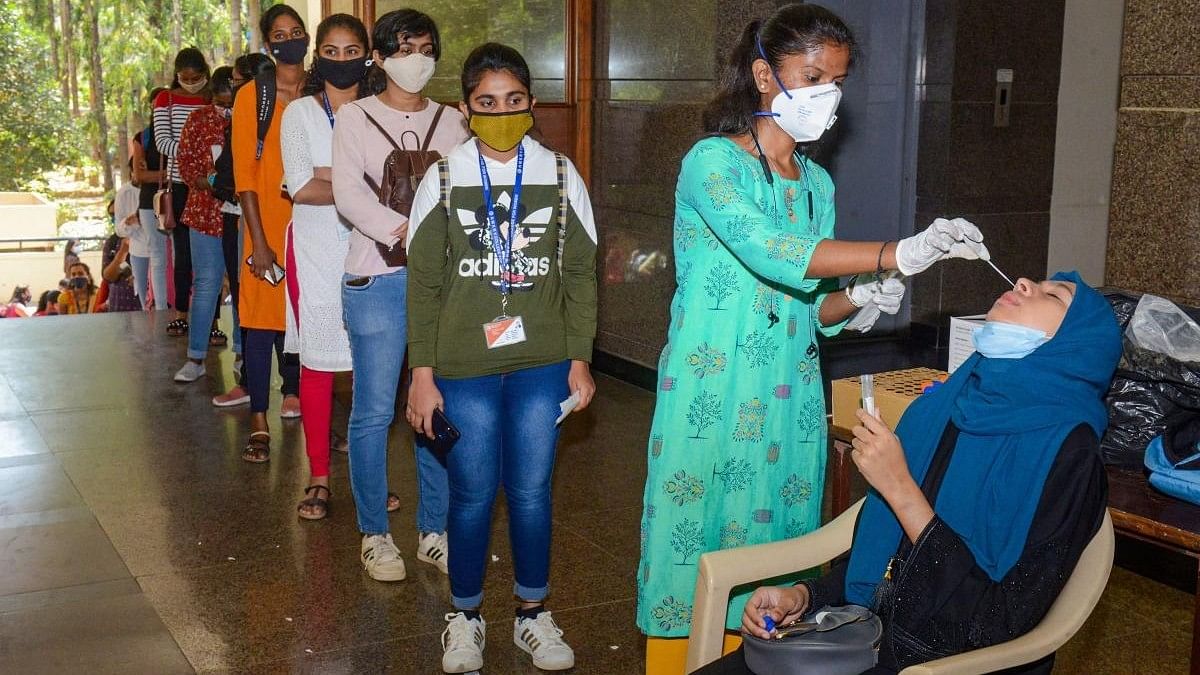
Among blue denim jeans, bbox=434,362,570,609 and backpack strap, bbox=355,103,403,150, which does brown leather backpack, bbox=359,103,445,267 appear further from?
blue denim jeans, bbox=434,362,570,609

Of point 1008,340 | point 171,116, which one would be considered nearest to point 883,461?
point 1008,340

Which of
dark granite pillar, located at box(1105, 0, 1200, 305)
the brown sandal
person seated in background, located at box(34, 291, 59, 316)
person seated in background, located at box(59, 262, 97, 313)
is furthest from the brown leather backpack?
person seated in background, located at box(34, 291, 59, 316)

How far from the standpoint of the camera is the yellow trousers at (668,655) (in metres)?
3.14

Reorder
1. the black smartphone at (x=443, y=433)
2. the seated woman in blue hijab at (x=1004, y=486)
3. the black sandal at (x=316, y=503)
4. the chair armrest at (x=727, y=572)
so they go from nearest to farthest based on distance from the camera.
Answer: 1. the seated woman in blue hijab at (x=1004, y=486)
2. the chair armrest at (x=727, y=572)
3. the black smartphone at (x=443, y=433)
4. the black sandal at (x=316, y=503)

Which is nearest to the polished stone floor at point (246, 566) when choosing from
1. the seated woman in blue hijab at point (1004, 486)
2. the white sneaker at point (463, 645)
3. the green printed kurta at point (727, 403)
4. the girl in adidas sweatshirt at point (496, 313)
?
the white sneaker at point (463, 645)

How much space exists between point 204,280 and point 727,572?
5261 mm

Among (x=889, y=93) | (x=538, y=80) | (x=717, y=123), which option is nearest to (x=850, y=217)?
(x=889, y=93)

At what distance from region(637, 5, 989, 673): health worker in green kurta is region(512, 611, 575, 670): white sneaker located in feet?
2.17

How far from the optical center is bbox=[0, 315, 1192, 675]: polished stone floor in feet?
12.8

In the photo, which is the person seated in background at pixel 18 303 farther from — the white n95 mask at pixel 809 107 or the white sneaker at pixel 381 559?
the white n95 mask at pixel 809 107

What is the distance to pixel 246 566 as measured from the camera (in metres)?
4.61

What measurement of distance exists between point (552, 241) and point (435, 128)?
0.92 metres

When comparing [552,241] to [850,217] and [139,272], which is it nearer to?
[850,217]

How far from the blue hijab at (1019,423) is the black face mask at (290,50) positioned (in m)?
3.80
